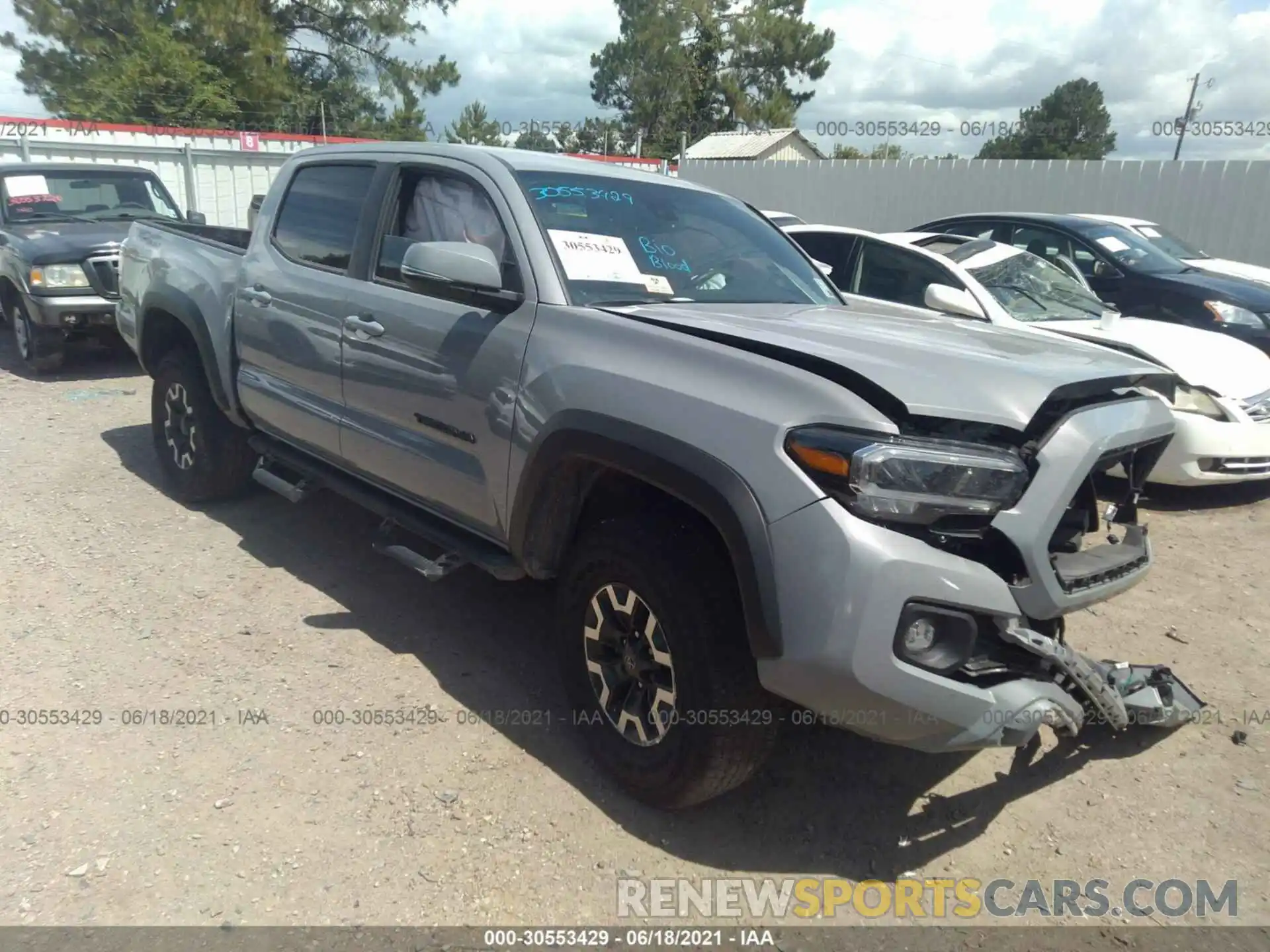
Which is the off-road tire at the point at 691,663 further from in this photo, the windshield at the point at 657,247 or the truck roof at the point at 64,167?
the truck roof at the point at 64,167

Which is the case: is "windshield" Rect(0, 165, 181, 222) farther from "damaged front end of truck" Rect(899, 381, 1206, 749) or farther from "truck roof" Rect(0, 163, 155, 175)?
"damaged front end of truck" Rect(899, 381, 1206, 749)

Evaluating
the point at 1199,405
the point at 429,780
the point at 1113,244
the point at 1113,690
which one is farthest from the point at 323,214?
the point at 1113,244

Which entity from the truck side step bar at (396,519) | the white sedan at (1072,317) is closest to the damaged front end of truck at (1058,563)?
the truck side step bar at (396,519)

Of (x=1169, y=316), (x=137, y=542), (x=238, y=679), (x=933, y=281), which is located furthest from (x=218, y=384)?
(x=1169, y=316)

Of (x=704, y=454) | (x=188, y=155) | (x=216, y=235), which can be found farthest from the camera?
(x=188, y=155)

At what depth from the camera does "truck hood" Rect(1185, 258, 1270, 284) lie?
931 centimetres

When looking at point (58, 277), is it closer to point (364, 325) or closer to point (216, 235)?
point (216, 235)

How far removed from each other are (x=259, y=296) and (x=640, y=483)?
2570mm

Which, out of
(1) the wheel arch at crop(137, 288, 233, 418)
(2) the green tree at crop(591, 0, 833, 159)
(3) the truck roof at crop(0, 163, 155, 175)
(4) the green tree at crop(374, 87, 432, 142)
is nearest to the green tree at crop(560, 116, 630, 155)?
(2) the green tree at crop(591, 0, 833, 159)

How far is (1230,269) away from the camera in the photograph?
980cm

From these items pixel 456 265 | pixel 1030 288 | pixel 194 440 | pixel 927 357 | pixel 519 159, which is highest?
pixel 519 159

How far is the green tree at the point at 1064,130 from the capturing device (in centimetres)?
5384

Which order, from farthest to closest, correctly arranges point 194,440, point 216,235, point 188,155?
1. point 188,155
2. point 216,235
3. point 194,440

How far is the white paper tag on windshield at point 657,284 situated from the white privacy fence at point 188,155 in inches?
452
